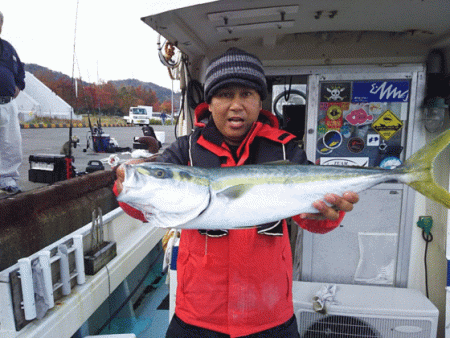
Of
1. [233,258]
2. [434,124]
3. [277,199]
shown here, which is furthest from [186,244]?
[434,124]

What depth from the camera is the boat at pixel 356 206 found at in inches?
107

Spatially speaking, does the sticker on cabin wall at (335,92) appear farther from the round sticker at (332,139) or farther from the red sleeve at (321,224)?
the red sleeve at (321,224)

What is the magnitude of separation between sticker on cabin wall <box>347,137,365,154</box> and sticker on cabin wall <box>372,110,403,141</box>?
0.68ft

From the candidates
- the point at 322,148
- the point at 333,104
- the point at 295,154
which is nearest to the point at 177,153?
the point at 295,154

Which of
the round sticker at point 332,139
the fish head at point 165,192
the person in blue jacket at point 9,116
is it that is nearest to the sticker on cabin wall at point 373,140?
the round sticker at point 332,139

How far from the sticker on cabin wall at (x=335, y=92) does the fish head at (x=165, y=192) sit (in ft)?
7.94

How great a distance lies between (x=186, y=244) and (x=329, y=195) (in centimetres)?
95

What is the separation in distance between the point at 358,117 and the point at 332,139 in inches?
14.3

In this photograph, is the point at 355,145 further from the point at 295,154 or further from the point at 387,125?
the point at 295,154

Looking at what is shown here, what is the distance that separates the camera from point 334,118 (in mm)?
3393

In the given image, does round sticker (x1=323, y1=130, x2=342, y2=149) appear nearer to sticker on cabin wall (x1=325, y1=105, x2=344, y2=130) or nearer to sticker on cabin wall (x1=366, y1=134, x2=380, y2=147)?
sticker on cabin wall (x1=325, y1=105, x2=344, y2=130)

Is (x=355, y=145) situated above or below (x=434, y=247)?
above

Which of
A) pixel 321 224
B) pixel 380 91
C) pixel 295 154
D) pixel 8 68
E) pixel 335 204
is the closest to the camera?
pixel 335 204

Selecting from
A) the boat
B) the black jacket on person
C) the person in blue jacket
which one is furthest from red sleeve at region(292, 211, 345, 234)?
the black jacket on person
